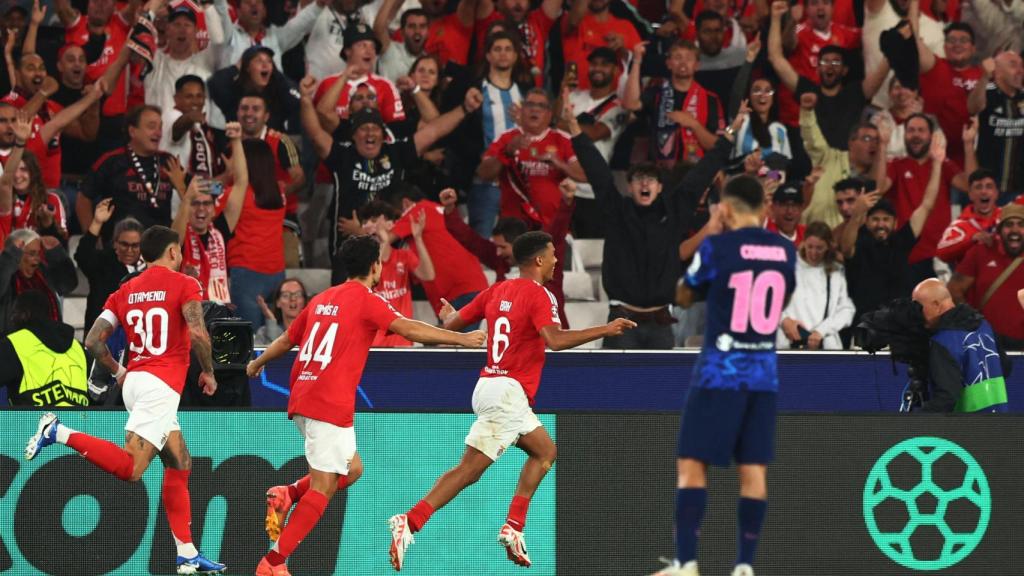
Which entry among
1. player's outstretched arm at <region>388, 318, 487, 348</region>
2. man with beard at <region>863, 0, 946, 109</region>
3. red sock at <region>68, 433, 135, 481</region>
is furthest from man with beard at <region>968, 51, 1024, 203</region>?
red sock at <region>68, 433, 135, 481</region>

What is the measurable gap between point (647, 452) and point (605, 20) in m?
7.24

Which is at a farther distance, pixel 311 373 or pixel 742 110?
pixel 742 110

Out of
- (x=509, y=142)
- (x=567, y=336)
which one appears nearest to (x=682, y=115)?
(x=509, y=142)

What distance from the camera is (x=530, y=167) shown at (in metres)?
15.9

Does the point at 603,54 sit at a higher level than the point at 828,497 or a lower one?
higher

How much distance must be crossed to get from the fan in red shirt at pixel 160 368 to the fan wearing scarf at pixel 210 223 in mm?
3522

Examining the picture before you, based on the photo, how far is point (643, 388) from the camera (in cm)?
1333

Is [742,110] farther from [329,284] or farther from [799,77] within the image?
[329,284]

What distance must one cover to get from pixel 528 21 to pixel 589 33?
661 millimetres

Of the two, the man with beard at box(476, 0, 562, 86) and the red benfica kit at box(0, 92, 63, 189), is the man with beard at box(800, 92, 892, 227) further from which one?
the red benfica kit at box(0, 92, 63, 189)

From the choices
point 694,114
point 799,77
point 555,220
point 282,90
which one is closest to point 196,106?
point 282,90

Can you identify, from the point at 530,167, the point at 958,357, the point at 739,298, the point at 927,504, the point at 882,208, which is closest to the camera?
the point at 739,298

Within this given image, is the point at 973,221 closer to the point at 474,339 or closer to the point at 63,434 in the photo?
the point at 474,339

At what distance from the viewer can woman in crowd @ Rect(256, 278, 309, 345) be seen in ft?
47.6
